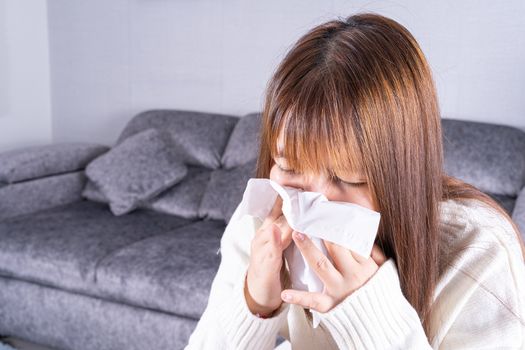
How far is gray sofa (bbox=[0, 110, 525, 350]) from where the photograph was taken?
2090 mm

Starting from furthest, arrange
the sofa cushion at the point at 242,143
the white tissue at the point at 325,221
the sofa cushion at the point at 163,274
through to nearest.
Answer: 1. the sofa cushion at the point at 242,143
2. the sofa cushion at the point at 163,274
3. the white tissue at the point at 325,221

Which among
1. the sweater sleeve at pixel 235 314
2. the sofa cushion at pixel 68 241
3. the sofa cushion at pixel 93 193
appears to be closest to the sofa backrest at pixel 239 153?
the sofa cushion at pixel 68 241

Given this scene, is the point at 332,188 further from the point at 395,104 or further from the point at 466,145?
the point at 466,145

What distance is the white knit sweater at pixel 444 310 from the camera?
0.79 meters

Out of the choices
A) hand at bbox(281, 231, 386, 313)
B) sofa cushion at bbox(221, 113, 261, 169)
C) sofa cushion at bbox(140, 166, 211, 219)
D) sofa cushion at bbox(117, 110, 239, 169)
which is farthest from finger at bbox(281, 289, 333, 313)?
sofa cushion at bbox(117, 110, 239, 169)

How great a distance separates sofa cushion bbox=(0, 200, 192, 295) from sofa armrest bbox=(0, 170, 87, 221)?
0.07 metres

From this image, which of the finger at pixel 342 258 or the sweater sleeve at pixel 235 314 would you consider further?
the sweater sleeve at pixel 235 314

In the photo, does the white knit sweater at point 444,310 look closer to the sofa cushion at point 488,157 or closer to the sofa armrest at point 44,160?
the sofa cushion at point 488,157

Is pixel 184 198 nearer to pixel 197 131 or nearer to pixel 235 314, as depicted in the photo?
pixel 197 131

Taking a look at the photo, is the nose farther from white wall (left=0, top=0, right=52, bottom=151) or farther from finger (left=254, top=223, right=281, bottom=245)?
white wall (left=0, top=0, right=52, bottom=151)

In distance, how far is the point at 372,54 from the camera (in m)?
0.84

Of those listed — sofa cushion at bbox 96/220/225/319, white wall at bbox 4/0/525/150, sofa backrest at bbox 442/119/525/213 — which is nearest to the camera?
sofa cushion at bbox 96/220/225/319

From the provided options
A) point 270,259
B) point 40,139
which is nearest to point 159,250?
point 270,259

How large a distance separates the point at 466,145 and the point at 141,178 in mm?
1374
